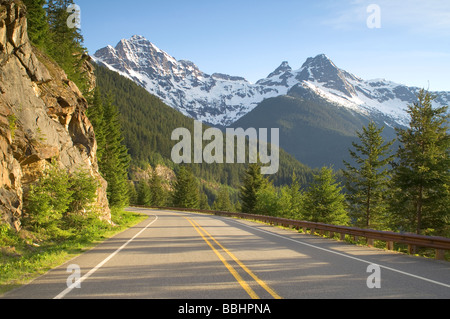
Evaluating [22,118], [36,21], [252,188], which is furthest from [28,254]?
[252,188]

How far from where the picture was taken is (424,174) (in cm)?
2041

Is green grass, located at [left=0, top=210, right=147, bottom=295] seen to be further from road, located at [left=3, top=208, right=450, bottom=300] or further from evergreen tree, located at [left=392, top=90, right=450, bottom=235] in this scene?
evergreen tree, located at [left=392, top=90, right=450, bottom=235]

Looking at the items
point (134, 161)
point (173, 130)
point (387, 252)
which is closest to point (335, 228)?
point (387, 252)

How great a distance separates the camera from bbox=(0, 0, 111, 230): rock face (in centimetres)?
1298

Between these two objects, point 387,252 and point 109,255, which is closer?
point 109,255

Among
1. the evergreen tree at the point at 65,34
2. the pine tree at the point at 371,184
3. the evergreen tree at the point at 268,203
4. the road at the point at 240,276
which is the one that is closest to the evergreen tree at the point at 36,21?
the evergreen tree at the point at 65,34

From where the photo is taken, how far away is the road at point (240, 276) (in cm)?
591

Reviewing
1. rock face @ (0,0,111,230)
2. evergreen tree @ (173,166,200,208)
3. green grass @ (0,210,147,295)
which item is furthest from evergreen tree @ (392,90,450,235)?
evergreen tree @ (173,166,200,208)

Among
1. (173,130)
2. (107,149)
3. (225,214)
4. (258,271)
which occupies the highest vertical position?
(173,130)

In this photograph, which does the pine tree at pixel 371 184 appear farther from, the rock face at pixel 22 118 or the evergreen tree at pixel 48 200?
the evergreen tree at pixel 48 200

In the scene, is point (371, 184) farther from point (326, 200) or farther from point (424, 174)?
point (424, 174)

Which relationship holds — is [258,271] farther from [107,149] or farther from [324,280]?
[107,149]

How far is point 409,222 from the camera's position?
2245cm
